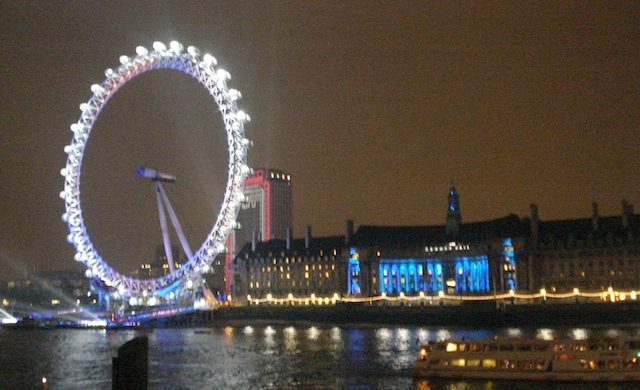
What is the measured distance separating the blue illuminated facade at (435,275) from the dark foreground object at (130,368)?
105m

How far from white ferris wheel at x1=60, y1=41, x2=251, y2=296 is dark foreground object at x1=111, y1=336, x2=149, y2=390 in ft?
203

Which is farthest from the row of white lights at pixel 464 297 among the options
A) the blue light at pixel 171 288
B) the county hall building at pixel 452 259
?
the blue light at pixel 171 288

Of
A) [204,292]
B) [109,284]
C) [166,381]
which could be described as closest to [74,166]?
[109,284]

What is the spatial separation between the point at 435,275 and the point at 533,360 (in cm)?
8759

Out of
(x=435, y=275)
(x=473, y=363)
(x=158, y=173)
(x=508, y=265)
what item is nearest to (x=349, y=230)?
(x=435, y=275)

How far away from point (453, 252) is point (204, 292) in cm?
4289

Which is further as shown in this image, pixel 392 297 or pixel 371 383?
pixel 392 297

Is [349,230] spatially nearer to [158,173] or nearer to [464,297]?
[464,297]

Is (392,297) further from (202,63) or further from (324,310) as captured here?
(202,63)

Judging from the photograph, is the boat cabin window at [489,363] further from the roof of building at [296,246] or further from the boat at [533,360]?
the roof of building at [296,246]

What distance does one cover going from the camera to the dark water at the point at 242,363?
4309 centimetres

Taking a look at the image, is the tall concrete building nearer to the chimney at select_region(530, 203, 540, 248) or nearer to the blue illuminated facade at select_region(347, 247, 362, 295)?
the blue illuminated facade at select_region(347, 247, 362, 295)

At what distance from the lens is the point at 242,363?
54.4 metres

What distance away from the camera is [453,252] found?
128250 millimetres
